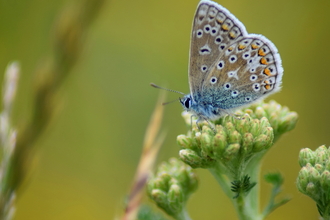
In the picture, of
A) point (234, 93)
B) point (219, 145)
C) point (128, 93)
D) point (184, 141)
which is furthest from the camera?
point (128, 93)

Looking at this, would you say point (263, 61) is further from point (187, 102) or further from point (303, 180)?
point (303, 180)

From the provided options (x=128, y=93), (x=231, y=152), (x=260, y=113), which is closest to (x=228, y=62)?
(x=260, y=113)

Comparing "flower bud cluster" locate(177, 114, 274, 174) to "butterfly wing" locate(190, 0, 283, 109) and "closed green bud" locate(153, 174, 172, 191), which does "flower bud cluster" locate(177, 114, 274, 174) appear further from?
"butterfly wing" locate(190, 0, 283, 109)

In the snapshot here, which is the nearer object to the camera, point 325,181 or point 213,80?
point 325,181

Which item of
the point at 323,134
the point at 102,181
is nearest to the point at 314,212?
the point at 323,134

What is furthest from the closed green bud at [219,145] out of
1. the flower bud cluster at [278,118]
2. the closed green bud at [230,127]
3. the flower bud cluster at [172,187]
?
the flower bud cluster at [278,118]

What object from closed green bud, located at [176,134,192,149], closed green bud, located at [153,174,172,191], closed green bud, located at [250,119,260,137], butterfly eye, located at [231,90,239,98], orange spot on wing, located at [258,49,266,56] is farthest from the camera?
butterfly eye, located at [231,90,239,98]

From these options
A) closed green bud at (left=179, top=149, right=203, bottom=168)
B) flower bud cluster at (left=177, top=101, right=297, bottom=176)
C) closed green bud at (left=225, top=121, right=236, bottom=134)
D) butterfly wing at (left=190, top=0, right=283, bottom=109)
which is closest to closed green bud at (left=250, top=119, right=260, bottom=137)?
flower bud cluster at (left=177, top=101, right=297, bottom=176)
